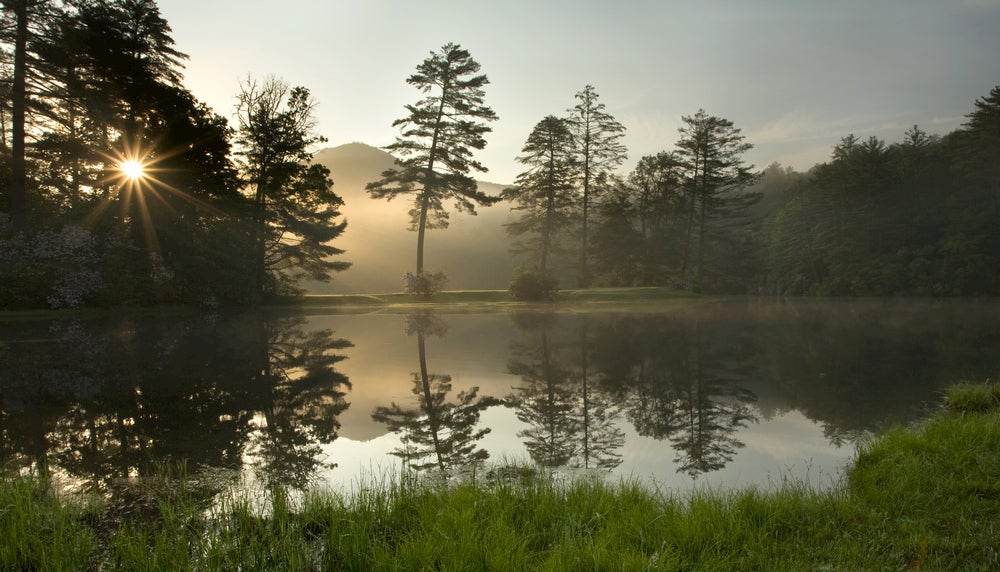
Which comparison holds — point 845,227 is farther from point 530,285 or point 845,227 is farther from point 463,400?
point 463,400

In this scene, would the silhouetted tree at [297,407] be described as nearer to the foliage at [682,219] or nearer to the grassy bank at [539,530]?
the grassy bank at [539,530]

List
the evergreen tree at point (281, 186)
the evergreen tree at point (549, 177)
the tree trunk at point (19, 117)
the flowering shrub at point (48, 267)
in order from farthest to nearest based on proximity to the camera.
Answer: the evergreen tree at point (549, 177) → the evergreen tree at point (281, 186) → the tree trunk at point (19, 117) → the flowering shrub at point (48, 267)

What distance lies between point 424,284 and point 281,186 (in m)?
10.6

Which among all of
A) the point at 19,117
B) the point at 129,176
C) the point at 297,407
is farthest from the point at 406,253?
the point at 297,407

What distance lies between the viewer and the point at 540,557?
315 centimetres

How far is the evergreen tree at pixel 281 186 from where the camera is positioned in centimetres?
3103

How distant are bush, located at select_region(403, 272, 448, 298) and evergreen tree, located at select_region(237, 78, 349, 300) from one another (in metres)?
5.10

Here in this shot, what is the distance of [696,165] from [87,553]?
46.4m

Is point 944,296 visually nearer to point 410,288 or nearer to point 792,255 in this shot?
point 792,255

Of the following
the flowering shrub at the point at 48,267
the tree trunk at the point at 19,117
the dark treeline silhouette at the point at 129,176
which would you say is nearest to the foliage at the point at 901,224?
the dark treeline silhouette at the point at 129,176

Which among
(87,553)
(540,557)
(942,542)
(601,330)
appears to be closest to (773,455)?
(942,542)

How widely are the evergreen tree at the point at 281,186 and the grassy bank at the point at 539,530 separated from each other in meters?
28.8

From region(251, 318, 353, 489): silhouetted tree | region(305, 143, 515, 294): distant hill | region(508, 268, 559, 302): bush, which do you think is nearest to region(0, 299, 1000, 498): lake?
region(251, 318, 353, 489): silhouetted tree

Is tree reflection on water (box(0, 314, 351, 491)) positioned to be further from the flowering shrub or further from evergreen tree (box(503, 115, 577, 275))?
evergreen tree (box(503, 115, 577, 275))
